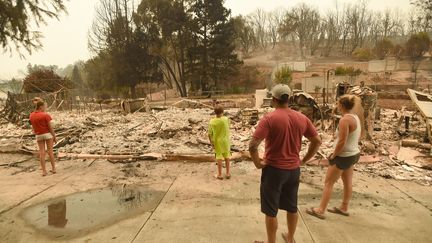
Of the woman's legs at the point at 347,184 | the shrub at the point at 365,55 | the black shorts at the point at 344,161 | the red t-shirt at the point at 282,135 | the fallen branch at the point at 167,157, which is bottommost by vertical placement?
the fallen branch at the point at 167,157

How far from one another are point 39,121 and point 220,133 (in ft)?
12.2

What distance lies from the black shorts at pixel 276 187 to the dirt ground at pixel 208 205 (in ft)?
2.71

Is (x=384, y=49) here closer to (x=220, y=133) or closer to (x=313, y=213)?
(x=220, y=133)

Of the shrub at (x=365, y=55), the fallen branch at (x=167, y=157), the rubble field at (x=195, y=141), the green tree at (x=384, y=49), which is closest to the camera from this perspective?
the rubble field at (x=195, y=141)

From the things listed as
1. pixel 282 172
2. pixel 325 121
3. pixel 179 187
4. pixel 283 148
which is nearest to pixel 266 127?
pixel 283 148

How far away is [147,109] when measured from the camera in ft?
60.1

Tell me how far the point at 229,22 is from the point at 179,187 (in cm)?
3410

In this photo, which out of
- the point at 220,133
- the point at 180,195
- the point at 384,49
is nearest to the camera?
the point at 180,195

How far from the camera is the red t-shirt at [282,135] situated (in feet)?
10.2

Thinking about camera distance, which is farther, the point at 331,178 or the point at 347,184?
the point at 347,184

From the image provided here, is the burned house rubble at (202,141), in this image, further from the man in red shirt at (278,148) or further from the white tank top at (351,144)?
the man in red shirt at (278,148)

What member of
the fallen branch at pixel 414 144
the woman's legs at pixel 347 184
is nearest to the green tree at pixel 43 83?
the fallen branch at pixel 414 144

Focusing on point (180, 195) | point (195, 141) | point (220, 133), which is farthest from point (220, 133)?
point (195, 141)

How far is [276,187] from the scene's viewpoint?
3.17 m
